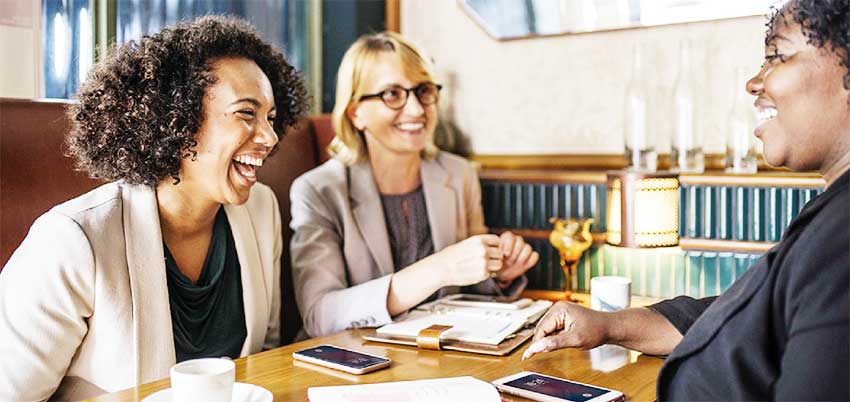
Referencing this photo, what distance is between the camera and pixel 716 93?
8.74 ft

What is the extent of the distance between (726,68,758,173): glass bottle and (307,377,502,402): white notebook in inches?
61.1

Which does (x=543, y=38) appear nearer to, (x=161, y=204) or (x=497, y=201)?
(x=497, y=201)

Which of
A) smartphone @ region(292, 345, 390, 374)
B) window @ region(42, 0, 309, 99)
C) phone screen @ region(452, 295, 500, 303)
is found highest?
window @ region(42, 0, 309, 99)

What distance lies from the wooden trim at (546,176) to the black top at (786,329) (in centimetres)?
145

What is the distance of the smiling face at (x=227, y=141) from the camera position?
1807mm

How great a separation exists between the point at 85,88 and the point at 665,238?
158 centimetres

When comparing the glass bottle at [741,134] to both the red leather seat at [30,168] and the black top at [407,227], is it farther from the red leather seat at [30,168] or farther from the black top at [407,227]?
the red leather seat at [30,168]

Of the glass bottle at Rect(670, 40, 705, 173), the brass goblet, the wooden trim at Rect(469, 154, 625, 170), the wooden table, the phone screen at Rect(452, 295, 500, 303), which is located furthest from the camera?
the wooden trim at Rect(469, 154, 625, 170)

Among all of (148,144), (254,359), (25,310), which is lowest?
(254,359)

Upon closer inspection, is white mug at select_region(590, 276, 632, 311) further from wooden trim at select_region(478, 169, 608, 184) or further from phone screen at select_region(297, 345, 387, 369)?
wooden trim at select_region(478, 169, 608, 184)

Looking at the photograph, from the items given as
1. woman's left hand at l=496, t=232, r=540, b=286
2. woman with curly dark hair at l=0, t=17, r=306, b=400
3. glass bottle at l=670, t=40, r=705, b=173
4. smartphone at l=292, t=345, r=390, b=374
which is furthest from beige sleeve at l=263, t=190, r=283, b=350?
glass bottle at l=670, t=40, r=705, b=173

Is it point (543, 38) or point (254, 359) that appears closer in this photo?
point (254, 359)

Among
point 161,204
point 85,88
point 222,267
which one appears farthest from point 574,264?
point 85,88

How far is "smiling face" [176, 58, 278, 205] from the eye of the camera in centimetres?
181
